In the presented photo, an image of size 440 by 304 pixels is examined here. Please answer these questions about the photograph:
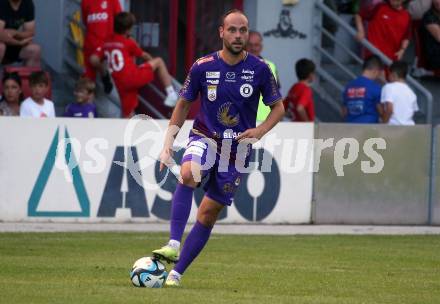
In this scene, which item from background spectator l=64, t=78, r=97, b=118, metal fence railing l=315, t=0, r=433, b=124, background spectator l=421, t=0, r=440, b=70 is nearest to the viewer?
background spectator l=64, t=78, r=97, b=118

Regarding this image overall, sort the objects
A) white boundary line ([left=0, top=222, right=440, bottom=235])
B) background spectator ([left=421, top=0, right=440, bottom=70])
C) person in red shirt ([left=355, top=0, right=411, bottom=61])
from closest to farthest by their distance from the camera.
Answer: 1. white boundary line ([left=0, top=222, right=440, bottom=235])
2. person in red shirt ([left=355, top=0, right=411, bottom=61])
3. background spectator ([left=421, top=0, right=440, bottom=70])

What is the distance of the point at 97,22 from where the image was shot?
57.9 feet

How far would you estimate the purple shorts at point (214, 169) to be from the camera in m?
9.73

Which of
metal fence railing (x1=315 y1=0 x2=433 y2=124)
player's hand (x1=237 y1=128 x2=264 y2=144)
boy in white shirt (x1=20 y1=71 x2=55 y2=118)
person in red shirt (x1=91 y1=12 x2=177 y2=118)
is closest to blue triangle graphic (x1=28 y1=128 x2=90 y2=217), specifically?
boy in white shirt (x1=20 y1=71 x2=55 y2=118)

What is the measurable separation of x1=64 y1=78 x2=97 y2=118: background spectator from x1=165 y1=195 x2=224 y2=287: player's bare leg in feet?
23.5

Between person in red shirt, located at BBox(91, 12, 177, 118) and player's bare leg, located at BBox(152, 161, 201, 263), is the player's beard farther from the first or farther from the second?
person in red shirt, located at BBox(91, 12, 177, 118)

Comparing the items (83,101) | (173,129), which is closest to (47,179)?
(83,101)

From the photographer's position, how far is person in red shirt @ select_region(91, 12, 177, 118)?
56.9 ft

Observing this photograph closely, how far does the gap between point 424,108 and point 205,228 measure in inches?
385

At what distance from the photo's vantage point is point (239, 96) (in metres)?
9.88

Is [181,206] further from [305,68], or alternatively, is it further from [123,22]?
[305,68]

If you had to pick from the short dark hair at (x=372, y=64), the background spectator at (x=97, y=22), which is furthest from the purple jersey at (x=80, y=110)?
the short dark hair at (x=372, y=64)

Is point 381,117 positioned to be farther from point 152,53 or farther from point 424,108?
point 152,53

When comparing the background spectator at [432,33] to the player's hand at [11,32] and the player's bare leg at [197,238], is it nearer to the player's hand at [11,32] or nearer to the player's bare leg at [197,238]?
the player's hand at [11,32]
